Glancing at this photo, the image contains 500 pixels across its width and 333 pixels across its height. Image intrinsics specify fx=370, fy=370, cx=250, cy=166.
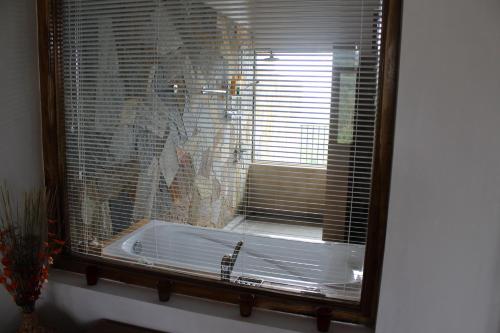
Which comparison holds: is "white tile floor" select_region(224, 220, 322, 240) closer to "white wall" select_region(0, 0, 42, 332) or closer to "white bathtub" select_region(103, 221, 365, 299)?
"white bathtub" select_region(103, 221, 365, 299)

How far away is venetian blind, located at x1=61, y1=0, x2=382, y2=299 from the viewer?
4.21ft

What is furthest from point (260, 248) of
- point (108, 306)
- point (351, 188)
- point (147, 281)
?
point (108, 306)

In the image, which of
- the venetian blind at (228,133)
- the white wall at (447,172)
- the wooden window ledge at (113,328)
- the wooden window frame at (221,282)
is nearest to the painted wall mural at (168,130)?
the venetian blind at (228,133)

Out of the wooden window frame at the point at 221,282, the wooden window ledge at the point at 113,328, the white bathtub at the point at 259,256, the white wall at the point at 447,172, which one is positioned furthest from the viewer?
the wooden window ledge at the point at 113,328

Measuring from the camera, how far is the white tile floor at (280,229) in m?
1.38

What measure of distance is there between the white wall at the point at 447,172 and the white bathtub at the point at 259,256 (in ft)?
0.77

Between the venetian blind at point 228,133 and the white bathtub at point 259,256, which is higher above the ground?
the venetian blind at point 228,133

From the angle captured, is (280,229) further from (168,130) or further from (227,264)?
(168,130)

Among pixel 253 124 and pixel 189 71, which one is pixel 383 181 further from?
pixel 189 71

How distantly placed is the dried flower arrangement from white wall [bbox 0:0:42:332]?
0.10 metres

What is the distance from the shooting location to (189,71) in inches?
56.2

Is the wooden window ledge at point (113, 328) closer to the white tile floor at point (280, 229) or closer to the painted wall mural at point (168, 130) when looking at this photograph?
the painted wall mural at point (168, 130)

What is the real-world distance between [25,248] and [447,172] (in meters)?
1.54

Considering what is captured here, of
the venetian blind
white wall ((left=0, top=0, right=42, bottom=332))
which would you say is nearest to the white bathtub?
the venetian blind
